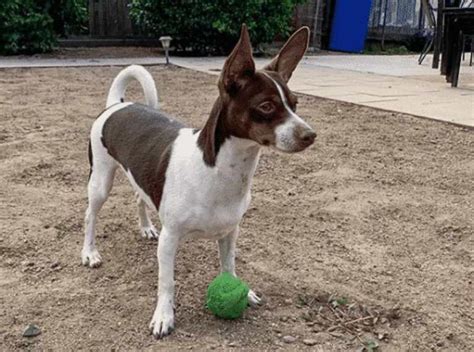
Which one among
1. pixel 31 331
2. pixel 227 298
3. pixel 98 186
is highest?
pixel 98 186

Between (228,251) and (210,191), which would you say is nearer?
(210,191)

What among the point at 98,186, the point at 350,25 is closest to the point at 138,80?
the point at 98,186

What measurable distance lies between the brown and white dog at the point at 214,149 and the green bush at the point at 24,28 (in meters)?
9.18

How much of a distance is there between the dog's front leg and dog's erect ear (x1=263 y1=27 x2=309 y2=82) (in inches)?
27.3

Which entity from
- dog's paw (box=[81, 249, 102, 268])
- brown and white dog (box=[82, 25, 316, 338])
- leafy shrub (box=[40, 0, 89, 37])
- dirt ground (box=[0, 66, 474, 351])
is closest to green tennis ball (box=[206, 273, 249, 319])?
dirt ground (box=[0, 66, 474, 351])

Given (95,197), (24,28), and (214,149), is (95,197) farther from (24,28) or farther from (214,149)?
(24,28)

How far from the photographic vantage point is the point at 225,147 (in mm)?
2250

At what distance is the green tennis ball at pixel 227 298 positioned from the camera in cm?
243

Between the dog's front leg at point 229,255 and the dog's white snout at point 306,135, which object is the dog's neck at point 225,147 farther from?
the dog's front leg at point 229,255

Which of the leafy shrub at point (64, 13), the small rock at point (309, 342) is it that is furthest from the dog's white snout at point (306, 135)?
the leafy shrub at point (64, 13)

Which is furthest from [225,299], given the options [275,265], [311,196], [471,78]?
[471,78]

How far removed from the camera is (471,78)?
9406mm

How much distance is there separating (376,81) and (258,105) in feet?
24.1

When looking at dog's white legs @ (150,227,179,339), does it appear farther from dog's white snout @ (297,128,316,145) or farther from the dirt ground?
dog's white snout @ (297,128,316,145)
